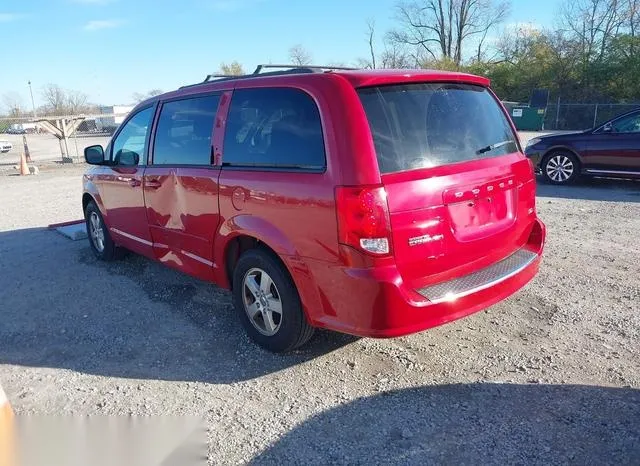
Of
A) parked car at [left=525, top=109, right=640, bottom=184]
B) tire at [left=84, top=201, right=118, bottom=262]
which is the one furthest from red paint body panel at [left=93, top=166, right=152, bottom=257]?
parked car at [left=525, top=109, right=640, bottom=184]

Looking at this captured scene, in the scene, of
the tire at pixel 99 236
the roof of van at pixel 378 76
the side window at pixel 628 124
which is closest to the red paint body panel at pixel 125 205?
the tire at pixel 99 236

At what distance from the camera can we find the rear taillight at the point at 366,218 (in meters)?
2.86

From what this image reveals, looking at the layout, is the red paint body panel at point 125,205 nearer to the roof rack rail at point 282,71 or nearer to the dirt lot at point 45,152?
the roof rack rail at point 282,71

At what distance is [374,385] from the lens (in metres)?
3.26

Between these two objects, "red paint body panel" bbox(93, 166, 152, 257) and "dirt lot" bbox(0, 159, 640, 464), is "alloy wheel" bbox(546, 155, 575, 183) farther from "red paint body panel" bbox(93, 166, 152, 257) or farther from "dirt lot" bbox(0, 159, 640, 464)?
"red paint body panel" bbox(93, 166, 152, 257)

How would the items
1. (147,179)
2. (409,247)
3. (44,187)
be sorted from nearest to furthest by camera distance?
(409,247) → (147,179) → (44,187)

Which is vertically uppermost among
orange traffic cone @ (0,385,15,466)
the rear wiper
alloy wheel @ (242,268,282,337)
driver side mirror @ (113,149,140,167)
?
the rear wiper

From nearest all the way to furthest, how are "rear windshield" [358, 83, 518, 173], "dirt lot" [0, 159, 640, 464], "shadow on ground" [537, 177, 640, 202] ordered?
"dirt lot" [0, 159, 640, 464] → "rear windshield" [358, 83, 518, 173] → "shadow on ground" [537, 177, 640, 202]

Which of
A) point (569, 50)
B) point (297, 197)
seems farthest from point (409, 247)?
point (569, 50)

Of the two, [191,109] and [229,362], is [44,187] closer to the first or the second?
[191,109]

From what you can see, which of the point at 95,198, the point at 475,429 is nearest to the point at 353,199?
the point at 475,429

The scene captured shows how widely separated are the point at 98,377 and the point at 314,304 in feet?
5.25

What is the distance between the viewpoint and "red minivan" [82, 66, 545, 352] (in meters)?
2.93

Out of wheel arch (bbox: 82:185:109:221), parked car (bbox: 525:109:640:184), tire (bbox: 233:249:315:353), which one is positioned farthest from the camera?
parked car (bbox: 525:109:640:184)
